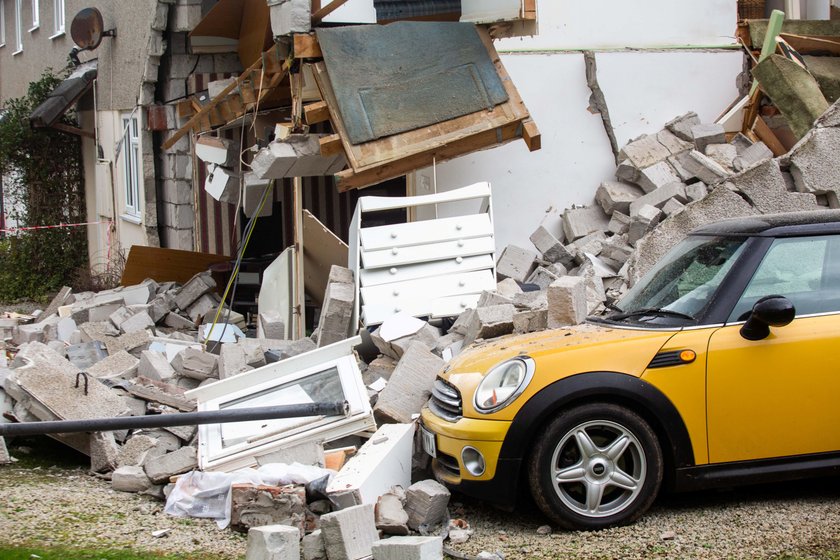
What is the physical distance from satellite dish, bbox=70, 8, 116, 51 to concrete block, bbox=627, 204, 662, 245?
33.5ft

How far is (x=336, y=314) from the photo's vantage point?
8.78 m

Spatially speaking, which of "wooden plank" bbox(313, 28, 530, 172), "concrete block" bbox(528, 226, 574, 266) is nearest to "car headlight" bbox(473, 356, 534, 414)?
"wooden plank" bbox(313, 28, 530, 172)

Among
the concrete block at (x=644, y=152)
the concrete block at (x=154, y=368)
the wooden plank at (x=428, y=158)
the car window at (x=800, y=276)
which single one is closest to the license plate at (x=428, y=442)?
the car window at (x=800, y=276)

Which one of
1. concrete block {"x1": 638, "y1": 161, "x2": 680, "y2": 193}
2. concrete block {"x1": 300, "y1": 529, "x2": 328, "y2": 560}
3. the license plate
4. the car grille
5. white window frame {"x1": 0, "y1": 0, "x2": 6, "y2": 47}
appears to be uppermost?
white window frame {"x1": 0, "y1": 0, "x2": 6, "y2": 47}

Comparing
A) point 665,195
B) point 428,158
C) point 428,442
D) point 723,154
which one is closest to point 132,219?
point 428,158

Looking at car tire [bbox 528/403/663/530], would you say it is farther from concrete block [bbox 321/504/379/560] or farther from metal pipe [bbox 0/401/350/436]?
metal pipe [bbox 0/401/350/436]

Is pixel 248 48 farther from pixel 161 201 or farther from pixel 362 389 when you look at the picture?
pixel 362 389

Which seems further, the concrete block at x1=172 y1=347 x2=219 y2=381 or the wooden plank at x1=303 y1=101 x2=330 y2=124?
the wooden plank at x1=303 y1=101 x2=330 y2=124

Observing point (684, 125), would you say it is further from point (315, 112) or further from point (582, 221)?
point (315, 112)

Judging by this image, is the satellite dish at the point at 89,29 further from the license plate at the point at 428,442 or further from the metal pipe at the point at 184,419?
the license plate at the point at 428,442

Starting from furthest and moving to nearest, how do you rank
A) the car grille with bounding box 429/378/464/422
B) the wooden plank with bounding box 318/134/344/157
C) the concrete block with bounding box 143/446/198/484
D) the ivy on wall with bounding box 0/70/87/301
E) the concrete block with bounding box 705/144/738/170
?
1. the ivy on wall with bounding box 0/70/87/301
2. the concrete block with bounding box 705/144/738/170
3. the wooden plank with bounding box 318/134/344/157
4. the concrete block with bounding box 143/446/198/484
5. the car grille with bounding box 429/378/464/422

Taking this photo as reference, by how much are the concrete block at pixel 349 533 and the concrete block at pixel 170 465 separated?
168 centimetres

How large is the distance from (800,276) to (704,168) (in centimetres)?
537

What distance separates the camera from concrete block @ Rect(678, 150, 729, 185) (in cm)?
1078
